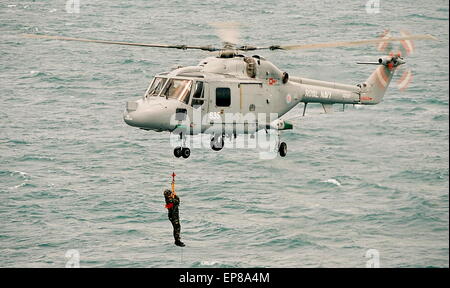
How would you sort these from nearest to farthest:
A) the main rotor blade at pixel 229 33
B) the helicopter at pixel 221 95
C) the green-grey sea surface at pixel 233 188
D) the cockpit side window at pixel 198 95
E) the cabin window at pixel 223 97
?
1. the helicopter at pixel 221 95
2. the cockpit side window at pixel 198 95
3. the cabin window at pixel 223 97
4. the main rotor blade at pixel 229 33
5. the green-grey sea surface at pixel 233 188

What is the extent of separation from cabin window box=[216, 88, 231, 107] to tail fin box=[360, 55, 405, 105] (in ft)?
41.6

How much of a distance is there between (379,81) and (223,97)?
49.1 ft

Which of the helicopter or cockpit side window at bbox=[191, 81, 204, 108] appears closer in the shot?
the helicopter

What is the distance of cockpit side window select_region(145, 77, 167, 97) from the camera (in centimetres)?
4281

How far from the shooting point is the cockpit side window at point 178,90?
140 feet

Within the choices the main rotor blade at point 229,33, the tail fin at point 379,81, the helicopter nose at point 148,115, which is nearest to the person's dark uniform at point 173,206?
the helicopter nose at point 148,115

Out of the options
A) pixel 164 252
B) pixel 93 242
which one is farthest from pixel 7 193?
pixel 164 252

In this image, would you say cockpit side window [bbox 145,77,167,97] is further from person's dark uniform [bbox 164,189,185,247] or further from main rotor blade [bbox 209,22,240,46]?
person's dark uniform [bbox 164,189,185,247]

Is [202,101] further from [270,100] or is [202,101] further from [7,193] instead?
[7,193]

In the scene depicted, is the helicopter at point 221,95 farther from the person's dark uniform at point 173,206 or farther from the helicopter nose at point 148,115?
the person's dark uniform at point 173,206

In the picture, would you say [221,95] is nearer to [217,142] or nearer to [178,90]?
[178,90]

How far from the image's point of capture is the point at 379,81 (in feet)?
180

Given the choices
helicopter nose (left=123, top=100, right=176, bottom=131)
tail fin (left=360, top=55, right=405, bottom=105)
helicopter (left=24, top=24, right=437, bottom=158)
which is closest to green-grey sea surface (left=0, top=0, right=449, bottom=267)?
tail fin (left=360, top=55, right=405, bottom=105)
